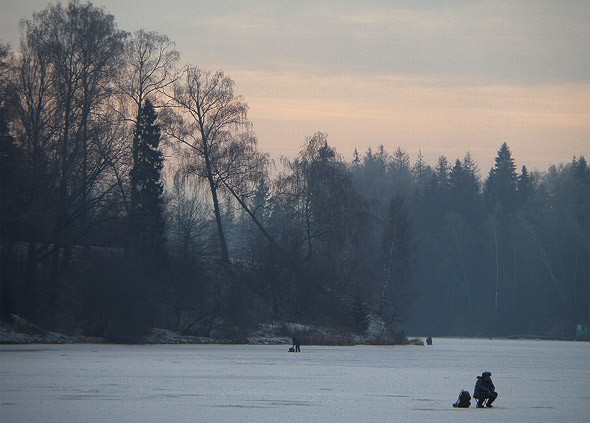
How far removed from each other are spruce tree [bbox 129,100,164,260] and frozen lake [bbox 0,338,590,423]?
20380 millimetres

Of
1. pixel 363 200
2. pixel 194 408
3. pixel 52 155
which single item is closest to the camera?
pixel 194 408

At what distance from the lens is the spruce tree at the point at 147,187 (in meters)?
59.5

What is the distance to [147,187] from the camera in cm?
6131

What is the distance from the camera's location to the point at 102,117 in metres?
59.5

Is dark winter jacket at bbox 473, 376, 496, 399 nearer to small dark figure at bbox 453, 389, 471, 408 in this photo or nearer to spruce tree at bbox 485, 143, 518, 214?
small dark figure at bbox 453, 389, 471, 408

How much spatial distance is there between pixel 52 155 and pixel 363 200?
2452cm

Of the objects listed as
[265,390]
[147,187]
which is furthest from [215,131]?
[265,390]

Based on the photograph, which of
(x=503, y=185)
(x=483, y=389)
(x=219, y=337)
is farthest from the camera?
(x=503, y=185)

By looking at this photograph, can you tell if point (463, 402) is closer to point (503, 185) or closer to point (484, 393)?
point (484, 393)

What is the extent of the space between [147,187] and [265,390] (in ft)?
125

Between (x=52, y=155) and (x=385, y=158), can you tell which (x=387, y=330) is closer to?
(x=52, y=155)

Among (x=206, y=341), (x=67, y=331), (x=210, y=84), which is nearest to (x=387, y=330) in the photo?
(x=206, y=341)

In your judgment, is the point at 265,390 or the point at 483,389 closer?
the point at 483,389

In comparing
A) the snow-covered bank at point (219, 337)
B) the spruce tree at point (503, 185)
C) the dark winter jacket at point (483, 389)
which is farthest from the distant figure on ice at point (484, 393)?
the spruce tree at point (503, 185)
